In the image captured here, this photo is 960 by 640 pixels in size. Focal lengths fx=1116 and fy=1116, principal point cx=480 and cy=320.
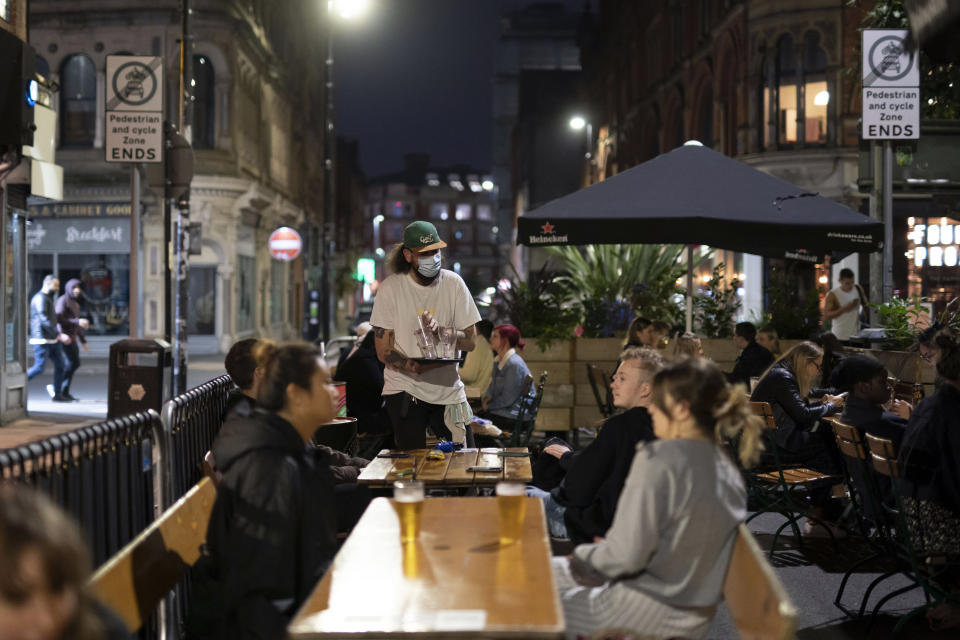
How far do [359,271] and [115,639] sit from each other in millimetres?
78558

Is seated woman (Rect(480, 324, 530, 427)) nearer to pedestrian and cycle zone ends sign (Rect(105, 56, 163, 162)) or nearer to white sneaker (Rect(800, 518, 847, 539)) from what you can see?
white sneaker (Rect(800, 518, 847, 539))

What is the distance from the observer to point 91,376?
2625 cm

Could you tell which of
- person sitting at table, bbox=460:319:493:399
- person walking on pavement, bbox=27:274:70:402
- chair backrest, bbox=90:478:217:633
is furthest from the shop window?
chair backrest, bbox=90:478:217:633

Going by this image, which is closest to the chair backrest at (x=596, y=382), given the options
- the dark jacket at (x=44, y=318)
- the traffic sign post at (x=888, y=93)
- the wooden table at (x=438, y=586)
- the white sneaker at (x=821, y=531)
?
the traffic sign post at (x=888, y=93)

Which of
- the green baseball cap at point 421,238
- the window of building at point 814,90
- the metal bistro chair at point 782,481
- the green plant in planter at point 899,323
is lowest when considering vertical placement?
the metal bistro chair at point 782,481

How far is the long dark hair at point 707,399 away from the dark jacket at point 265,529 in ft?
4.08

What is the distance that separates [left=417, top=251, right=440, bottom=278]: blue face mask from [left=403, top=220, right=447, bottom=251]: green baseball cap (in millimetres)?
70

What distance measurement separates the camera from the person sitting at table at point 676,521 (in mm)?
3629

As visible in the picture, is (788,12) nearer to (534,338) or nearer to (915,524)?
(534,338)

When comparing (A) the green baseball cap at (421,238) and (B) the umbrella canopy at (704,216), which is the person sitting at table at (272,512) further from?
(B) the umbrella canopy at (704,216)

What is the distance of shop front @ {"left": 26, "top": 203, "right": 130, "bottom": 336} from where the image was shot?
112 ft

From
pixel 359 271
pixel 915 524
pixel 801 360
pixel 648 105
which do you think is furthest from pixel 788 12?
pixel 359 271

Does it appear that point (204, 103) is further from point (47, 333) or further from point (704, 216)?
point (704, 216)

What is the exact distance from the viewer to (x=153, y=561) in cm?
364
